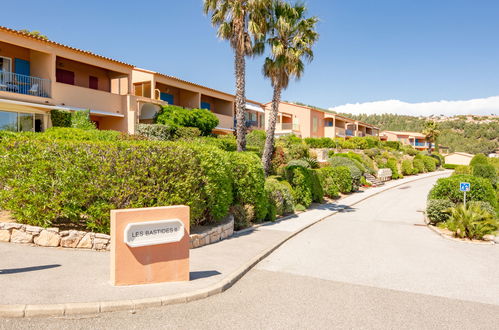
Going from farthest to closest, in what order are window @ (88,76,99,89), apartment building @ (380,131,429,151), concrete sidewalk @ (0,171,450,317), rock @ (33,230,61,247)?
1. apartment building @ (380,131,429,151)
2. window @ (88,76,99,89)
3. rock @ (33,230,61,247)
4. concrete sidewalk @ (0,171,450,317)

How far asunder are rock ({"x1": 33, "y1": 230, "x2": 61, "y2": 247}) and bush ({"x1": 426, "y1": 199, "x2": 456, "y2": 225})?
46.6 ft

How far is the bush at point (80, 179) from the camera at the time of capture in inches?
311

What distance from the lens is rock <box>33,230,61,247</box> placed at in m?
7.82

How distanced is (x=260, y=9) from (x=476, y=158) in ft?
86.2

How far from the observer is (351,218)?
674 inches

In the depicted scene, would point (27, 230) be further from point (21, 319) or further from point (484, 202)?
point (484, 202)

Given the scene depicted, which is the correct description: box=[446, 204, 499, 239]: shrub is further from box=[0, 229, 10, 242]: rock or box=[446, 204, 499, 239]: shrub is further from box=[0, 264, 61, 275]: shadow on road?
box=[0, 229, 10, 242]: rock

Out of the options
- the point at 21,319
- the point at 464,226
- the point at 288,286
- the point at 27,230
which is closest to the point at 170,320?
the point at 21,319

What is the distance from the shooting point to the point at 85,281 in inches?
232

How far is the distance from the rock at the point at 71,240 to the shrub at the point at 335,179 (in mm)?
15969

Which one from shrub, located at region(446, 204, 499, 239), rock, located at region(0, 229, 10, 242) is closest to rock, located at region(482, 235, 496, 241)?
shrub, located at region(446, 204, 499, 239)

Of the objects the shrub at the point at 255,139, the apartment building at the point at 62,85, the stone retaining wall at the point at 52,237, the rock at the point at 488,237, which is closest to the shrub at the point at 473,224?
the rock at the point at 488,237

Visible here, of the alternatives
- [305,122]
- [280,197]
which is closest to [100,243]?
[280,197]

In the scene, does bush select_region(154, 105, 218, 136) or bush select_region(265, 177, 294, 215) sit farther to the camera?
bush select_region(154, 105, 218, 136)
